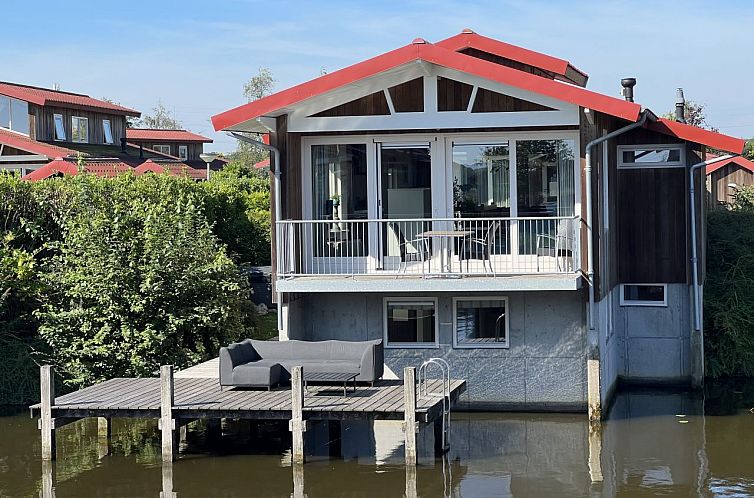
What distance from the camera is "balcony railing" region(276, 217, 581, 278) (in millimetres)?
→ 18016

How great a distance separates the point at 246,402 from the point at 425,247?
446 cm

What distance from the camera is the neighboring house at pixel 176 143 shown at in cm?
6531

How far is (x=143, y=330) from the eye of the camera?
1956 centimetres

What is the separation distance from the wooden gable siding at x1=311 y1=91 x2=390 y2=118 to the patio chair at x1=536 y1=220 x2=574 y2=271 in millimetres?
3142

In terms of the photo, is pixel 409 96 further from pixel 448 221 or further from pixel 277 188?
pixel 277 188

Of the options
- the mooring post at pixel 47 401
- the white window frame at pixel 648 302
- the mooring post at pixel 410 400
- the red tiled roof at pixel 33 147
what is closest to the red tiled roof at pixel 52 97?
the red tiled roof at pixel 33 147

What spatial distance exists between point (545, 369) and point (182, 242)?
6655 mm

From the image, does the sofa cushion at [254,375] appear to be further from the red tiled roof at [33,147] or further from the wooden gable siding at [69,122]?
the wooden gable siding at [69,122]

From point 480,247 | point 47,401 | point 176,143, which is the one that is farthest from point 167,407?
point 176,143

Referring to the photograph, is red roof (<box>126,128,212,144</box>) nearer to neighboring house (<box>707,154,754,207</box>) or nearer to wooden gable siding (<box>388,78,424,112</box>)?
neighboring house (<box>707,154,754,207</box>)

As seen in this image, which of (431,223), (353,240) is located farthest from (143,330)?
(431,223)

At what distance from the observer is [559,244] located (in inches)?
709

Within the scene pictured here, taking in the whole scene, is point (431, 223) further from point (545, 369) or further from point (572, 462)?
point (572, 462)

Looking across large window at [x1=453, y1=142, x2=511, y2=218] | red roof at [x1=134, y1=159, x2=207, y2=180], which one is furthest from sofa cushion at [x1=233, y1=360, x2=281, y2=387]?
red roof at [x1=134, y1=159, x2=207, y2=180]
